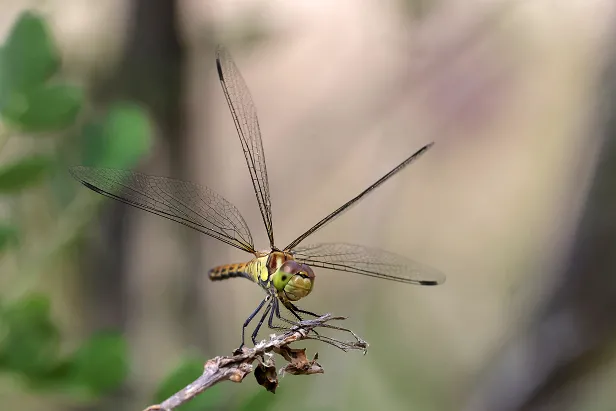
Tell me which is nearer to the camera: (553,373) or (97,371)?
(97,371)

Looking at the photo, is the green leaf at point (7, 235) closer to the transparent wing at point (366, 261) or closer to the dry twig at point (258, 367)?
the dry twig at point (258, 367)

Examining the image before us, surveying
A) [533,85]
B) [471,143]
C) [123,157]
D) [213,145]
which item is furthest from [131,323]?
[533,85]

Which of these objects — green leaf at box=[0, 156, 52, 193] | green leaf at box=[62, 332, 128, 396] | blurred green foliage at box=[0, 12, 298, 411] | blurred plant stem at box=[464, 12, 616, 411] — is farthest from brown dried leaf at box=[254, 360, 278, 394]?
blurred plant stem at box=[464, 12, 616, 411]

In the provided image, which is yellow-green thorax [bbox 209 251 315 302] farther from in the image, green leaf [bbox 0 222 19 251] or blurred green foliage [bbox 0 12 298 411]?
green leaf [bbox 0 222 19 251]

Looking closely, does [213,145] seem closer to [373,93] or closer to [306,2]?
[373,93]

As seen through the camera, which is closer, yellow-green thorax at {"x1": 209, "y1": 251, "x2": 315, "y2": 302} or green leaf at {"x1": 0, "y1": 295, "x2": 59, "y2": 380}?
green leaf at {"x1": 0, "y1": 295, "x2": 59, "y2": 380}

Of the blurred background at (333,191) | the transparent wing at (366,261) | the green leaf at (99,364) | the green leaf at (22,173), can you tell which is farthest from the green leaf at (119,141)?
the transparent wing at (366,261)

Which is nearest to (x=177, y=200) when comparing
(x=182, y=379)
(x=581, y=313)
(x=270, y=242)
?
(x=270, y=242)
